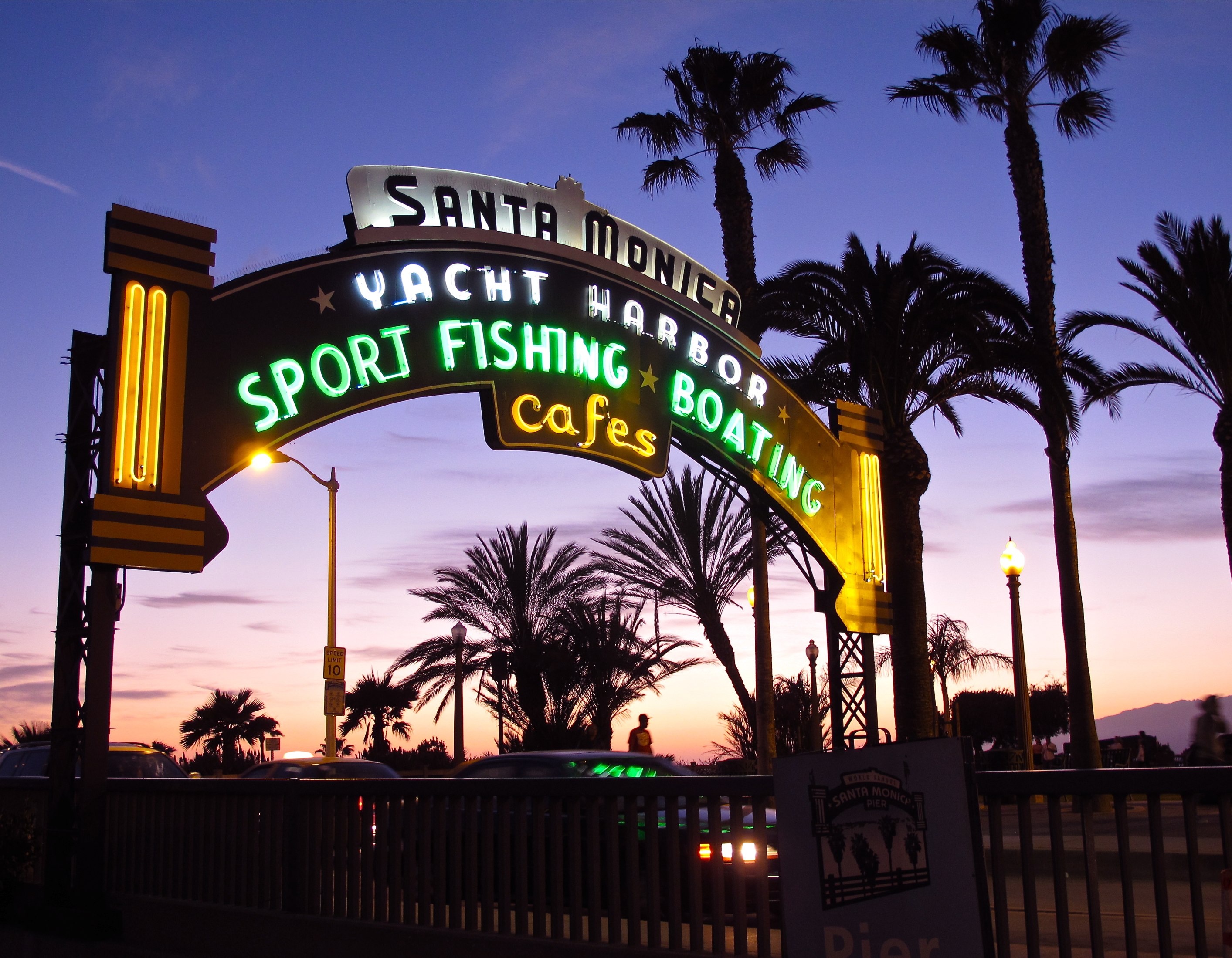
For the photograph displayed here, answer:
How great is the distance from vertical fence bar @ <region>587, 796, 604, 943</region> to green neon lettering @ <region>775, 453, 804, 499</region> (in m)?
7.08

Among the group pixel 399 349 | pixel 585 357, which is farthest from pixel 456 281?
pixel 585 357

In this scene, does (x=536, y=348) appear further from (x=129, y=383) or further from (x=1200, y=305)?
(x=1200, y=305)

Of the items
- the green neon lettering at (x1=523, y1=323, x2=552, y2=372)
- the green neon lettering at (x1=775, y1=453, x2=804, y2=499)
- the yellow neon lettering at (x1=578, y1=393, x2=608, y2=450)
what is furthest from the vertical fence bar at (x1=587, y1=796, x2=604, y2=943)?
the green neon lettering at (x1=775, y1=453, x2=804, y2=499)

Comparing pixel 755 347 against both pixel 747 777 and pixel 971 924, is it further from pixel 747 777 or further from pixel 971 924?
pixel 971 924

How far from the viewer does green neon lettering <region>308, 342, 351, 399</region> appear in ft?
32.8

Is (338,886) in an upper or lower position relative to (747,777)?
lower

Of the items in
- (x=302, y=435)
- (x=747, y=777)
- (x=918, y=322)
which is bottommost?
(x=747, y=777)

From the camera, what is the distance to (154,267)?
363 inches

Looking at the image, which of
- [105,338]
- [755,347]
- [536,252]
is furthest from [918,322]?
[105,338]

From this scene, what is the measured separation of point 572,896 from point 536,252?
6.62 metres

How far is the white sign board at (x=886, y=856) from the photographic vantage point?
15.3 ft

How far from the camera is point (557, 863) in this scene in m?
6.69

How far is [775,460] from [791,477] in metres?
0.34

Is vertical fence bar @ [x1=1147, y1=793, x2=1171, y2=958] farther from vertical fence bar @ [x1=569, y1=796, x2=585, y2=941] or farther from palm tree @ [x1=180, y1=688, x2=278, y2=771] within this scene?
palm tree @ [x1=180, y1=688, x2=278, y2=771]
